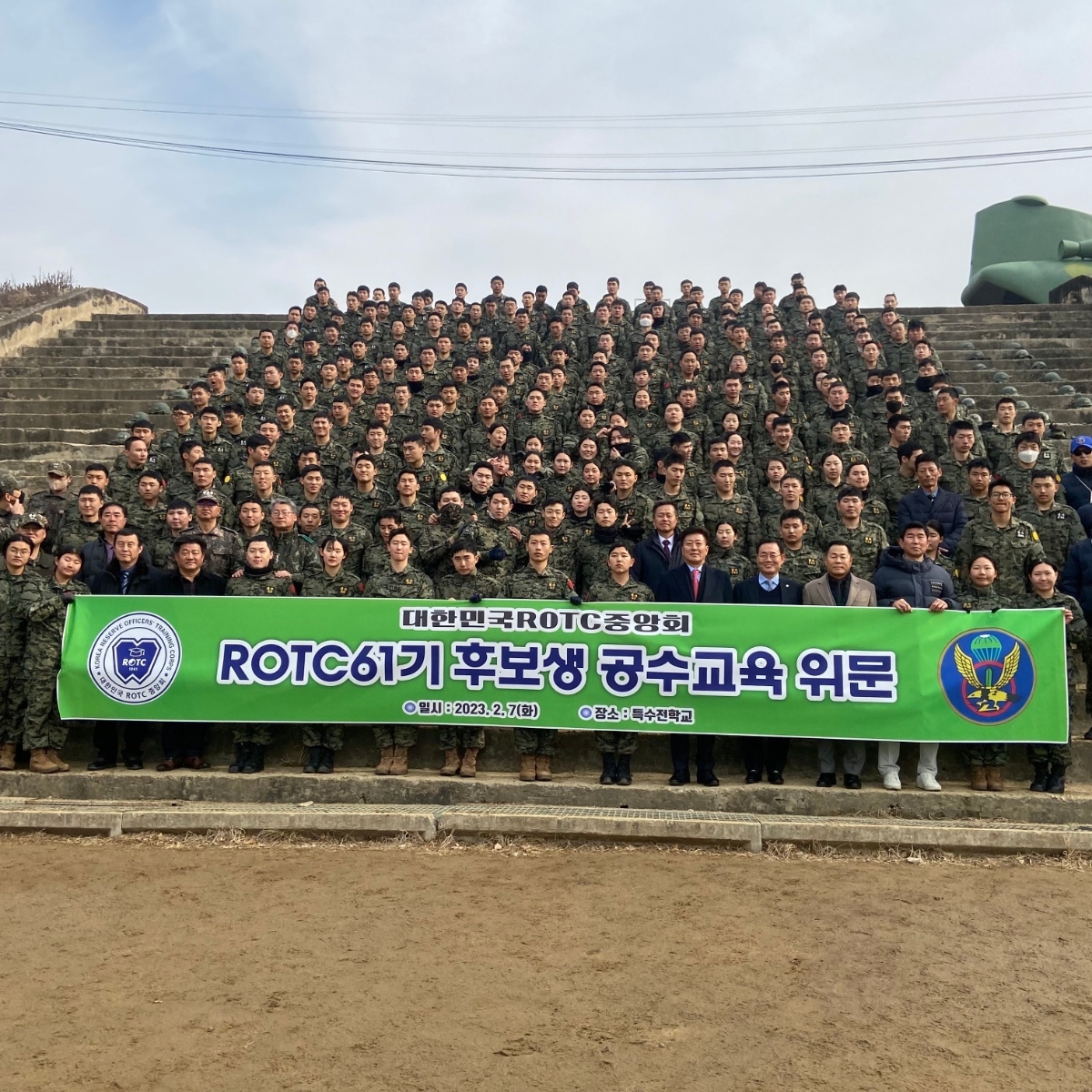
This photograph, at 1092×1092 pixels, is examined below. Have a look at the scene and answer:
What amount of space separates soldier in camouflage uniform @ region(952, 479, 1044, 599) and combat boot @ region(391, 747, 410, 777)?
424 cm

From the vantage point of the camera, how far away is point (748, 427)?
30.4 ft

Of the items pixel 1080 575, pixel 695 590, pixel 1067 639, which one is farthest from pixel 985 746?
pixel 695 590

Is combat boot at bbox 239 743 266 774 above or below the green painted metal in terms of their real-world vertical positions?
below

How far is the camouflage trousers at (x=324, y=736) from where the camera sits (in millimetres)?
5969

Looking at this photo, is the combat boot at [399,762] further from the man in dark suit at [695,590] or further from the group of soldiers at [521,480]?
the man in dark suit at [695,590]

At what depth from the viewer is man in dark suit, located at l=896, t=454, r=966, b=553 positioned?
7023 mm

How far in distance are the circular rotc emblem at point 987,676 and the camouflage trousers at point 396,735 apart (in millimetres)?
3540

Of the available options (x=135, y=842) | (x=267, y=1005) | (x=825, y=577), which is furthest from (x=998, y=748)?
(x=135, y=842)

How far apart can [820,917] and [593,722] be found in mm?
2018

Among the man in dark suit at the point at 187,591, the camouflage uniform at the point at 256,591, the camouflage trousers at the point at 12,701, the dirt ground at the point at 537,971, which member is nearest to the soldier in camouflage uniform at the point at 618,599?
the dirt ground at the point at 537,971

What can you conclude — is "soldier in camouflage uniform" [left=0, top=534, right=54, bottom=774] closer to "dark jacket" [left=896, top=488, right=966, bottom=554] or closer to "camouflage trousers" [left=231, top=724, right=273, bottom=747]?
"camouflage trousers" [left=231, top=724, right=273, bottom=747]

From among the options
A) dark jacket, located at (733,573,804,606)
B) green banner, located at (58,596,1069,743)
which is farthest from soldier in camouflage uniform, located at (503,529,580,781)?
dark jacket, located at (733,573,804,606)

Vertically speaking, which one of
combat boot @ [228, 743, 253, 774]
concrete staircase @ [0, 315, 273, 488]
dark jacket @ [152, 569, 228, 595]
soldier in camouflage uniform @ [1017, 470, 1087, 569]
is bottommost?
combat boot @ [228, 743, 253, 774]

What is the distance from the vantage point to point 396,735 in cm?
593
